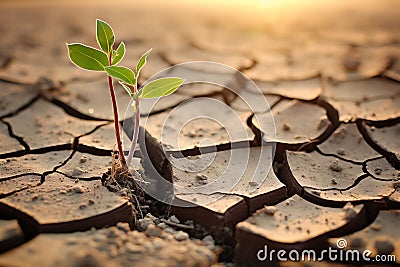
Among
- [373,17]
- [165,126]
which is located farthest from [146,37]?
[373,17]

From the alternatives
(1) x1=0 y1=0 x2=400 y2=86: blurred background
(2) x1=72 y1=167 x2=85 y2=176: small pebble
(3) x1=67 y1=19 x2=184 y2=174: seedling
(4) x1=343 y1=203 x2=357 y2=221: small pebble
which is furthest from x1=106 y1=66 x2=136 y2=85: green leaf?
(1) x1=0 y1=0 x2=400 y2=86: blurred background

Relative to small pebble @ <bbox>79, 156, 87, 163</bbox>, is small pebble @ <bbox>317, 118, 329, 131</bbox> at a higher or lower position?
higher

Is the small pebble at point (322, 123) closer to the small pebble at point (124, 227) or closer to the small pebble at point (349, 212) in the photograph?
the small pebble at point (349, 212)

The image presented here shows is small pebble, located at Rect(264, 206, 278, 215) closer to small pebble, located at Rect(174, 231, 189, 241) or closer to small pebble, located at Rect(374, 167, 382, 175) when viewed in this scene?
small pebble, located at Rect(174, 231, 189, 241)

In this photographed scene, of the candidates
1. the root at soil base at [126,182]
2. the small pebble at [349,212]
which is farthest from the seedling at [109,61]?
the small pebble at [349,212]

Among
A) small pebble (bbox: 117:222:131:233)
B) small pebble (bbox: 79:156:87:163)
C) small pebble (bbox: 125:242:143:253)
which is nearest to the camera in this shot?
small pebble (bbox: 125:242:143:253)

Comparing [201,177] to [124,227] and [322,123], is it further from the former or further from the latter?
[322,123]

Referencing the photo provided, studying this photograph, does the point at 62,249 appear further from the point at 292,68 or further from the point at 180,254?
the point at 292,68
